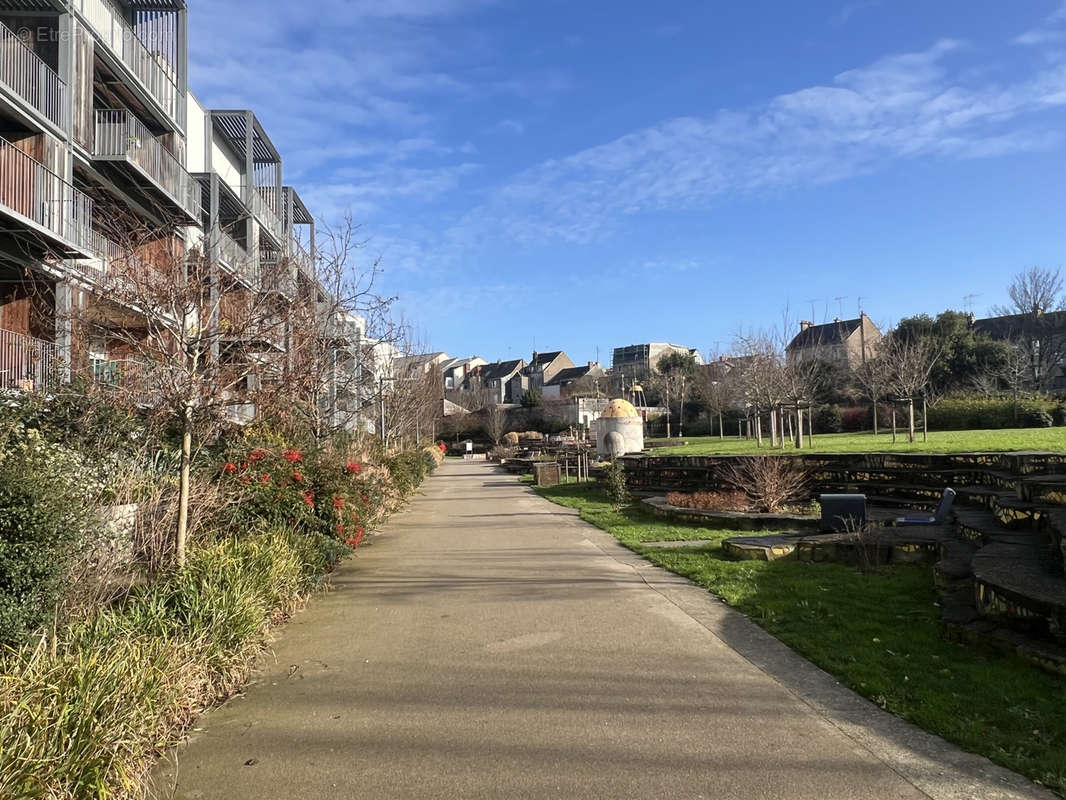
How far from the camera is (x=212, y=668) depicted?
16.3 feet

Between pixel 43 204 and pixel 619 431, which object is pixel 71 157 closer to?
pixel 43 204

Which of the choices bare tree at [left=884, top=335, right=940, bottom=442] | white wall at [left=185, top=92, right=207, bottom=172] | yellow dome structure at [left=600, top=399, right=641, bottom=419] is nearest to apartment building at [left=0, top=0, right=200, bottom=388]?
white wall at [left=185, top=92, right=207, bottom=172]

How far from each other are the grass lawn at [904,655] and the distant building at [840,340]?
48112 millimetres

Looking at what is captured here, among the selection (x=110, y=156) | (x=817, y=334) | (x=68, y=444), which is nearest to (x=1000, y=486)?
(x=68, y=444)

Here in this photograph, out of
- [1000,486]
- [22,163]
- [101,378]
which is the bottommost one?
[1000,486]

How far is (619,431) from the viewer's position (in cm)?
3409

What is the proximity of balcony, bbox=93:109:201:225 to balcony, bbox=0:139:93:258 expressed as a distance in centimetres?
206

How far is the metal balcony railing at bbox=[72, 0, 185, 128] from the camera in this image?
1784 cm

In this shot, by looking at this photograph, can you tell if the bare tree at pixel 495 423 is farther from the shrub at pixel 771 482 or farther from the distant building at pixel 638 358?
the shrub at pixel 771 482

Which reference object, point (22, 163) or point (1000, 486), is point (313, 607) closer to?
point (1000, 486)

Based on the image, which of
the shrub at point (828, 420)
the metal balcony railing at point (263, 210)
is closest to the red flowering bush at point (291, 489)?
the metal balcony railing at point (263, 210)

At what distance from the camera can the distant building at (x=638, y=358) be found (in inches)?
3351

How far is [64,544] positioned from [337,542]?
15.2 ft

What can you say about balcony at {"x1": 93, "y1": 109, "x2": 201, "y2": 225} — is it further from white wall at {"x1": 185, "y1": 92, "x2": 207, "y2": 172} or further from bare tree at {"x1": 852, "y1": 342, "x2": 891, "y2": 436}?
bare tree at {"x1": 852, "y1": 342, "x2": 891, "y2": 436}
